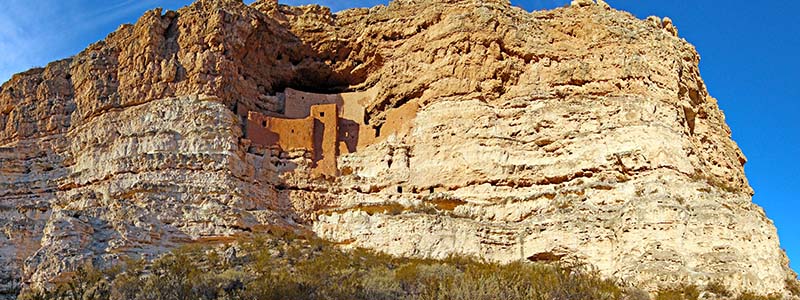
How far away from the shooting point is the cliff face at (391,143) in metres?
22.8

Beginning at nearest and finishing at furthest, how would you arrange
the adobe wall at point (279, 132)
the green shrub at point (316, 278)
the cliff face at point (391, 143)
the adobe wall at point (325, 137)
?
the green shrub at point (316, 278), the cliff face at point (391, 143), the adobe wall at point (279, 132), the adobe wall at point (325, 137)

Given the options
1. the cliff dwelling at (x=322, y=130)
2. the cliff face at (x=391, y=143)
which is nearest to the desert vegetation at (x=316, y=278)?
the cliff face at (x=391, y=143)

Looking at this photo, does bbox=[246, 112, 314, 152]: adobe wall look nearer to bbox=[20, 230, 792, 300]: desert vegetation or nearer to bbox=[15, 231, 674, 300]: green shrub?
bbox=[20, 230, 792, 300]: desert vegetation

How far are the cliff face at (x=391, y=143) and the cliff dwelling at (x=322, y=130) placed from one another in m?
0.06

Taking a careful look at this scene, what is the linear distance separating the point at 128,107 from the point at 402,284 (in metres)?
11.4

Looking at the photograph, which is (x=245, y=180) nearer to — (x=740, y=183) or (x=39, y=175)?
(x=39, y=175)

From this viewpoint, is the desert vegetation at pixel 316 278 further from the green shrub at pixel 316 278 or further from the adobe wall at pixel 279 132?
the adobe wall at pixel 279 132

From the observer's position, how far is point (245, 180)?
83.9 ft

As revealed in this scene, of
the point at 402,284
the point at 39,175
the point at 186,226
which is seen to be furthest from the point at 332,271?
the point at 39,175

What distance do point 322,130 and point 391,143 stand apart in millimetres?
2065

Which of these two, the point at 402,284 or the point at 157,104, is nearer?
the point at 402,284

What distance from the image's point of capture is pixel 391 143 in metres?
26.7

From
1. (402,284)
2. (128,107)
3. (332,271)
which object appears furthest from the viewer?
(128,107)

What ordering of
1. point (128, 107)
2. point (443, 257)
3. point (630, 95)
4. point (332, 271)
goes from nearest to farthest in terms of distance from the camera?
point (332, 271) → point (443, 257) → point (630, 95) → point (128, 107)
